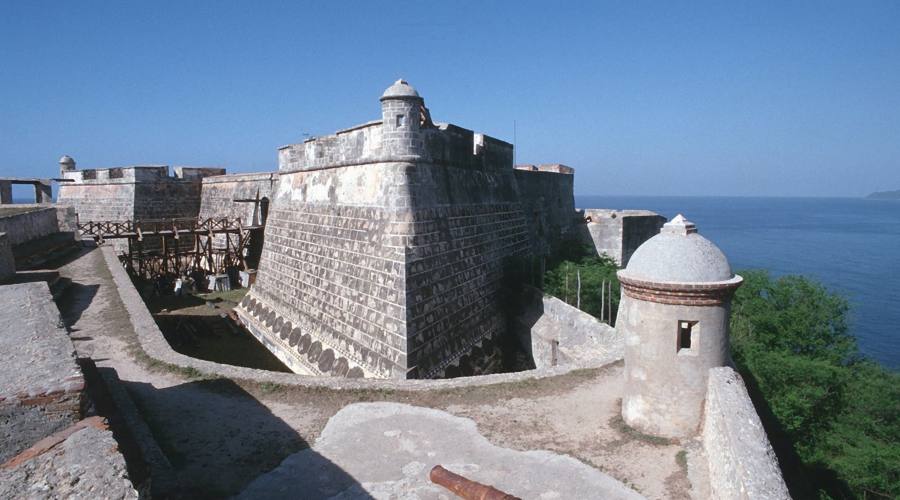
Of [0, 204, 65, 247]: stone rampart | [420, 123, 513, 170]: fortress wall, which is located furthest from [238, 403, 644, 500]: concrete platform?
[0, 204, 65, 247]: stone rampart

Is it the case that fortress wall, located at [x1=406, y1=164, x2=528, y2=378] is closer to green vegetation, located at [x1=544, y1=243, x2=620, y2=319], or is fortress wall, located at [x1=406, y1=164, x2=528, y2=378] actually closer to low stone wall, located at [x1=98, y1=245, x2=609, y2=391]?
green vegetation, located at [x1=544, y1=243, x2=620, y2=319]

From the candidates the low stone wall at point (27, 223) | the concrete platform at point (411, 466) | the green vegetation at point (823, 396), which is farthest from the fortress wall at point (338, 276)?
the low stone wall at point (27, 223)

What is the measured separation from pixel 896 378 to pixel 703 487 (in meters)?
9.08

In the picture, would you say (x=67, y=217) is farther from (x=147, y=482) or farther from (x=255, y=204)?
(x=147, y=482)

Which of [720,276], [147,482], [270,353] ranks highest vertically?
[720,276]

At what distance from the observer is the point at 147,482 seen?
3.45 meters

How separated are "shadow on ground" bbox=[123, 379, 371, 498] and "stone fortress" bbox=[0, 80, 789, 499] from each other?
1.00 feet

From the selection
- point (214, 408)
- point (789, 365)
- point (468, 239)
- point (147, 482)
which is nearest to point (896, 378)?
point (789, 365)

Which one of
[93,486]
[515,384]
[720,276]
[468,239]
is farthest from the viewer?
[468,239]

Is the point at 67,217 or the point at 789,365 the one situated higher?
the point at 67,217

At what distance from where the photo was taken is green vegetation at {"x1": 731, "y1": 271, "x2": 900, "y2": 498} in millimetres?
9023

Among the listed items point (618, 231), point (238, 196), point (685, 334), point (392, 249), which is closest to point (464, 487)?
point (685, 334)

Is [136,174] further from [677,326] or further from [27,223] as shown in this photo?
[677,326]

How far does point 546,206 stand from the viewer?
1967cm
